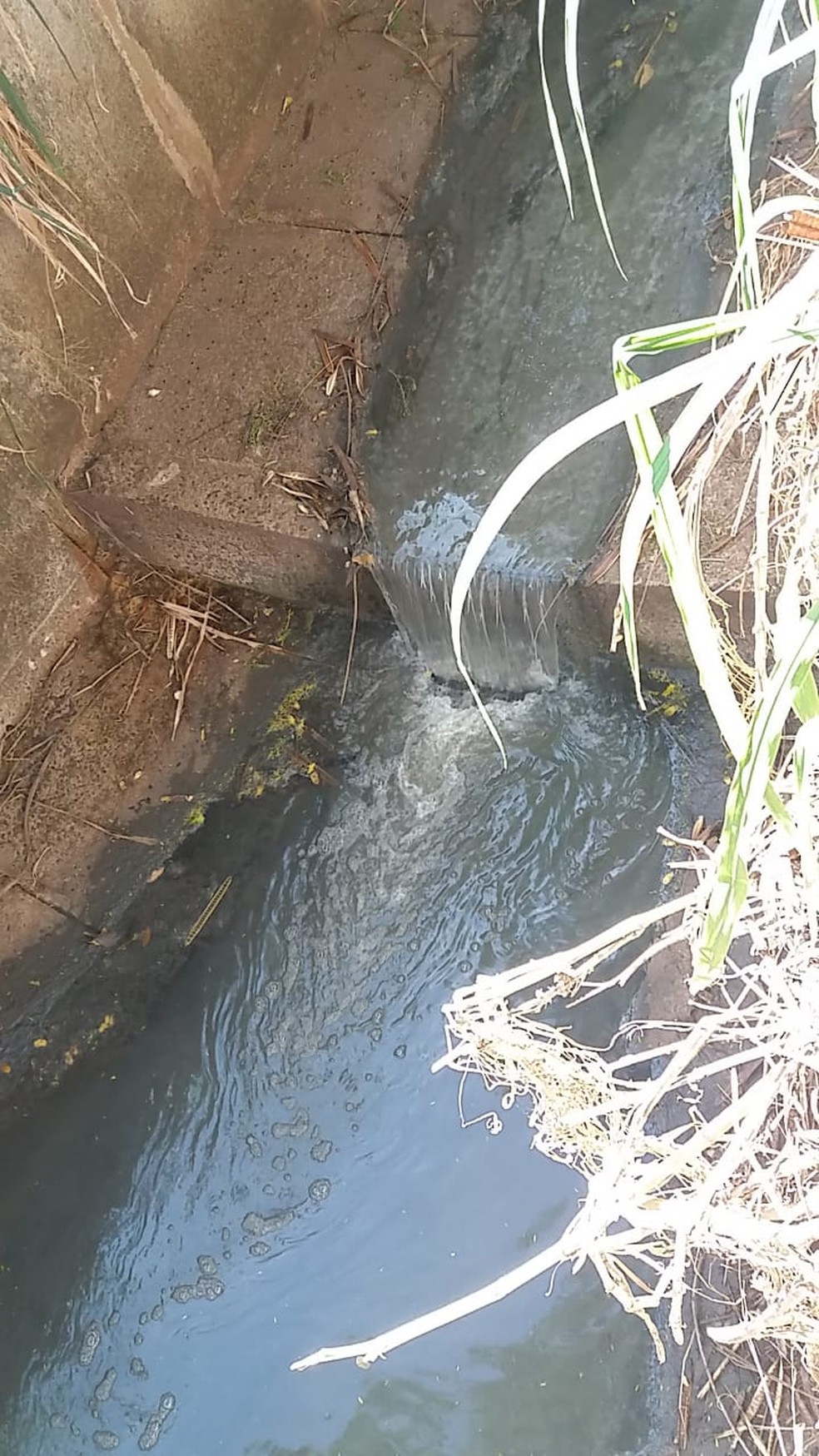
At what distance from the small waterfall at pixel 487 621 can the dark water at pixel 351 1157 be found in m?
0.10

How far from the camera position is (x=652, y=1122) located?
1.88 meters

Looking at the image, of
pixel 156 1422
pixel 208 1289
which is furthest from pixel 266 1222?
pixel 156 1422

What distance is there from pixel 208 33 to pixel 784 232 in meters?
1.41

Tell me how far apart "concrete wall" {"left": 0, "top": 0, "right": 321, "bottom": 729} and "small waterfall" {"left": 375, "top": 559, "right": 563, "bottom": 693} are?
780mm

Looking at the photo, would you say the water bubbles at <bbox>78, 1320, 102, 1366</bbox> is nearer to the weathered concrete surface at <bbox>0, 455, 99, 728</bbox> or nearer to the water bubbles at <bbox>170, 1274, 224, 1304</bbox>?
the water bubbles at <bbox>170, 1274, 224, 1304</bbox>

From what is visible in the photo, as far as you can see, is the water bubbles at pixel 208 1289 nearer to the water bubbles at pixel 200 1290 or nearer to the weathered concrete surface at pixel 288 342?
the water bubbles at pixel 200 1290

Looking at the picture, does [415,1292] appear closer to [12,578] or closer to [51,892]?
[51,892]

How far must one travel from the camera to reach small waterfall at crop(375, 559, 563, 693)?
2.17 m

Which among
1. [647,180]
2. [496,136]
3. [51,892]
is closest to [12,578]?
[51,892]

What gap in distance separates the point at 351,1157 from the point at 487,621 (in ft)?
3.85

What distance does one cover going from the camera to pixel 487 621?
2277 mm

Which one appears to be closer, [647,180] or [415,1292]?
[415,1292]

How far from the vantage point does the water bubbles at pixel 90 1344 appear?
2.10 metres

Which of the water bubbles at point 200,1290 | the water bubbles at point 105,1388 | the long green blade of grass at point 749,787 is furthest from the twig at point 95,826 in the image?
the long green blade of grass at point 749,787
